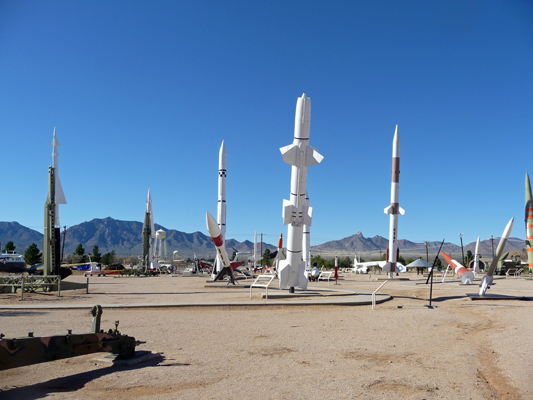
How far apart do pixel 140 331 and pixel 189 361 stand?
334 cm

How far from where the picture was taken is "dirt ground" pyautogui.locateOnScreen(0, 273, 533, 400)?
210 inches

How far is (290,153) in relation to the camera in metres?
18.1

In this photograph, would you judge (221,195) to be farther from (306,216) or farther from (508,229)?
(508,229)

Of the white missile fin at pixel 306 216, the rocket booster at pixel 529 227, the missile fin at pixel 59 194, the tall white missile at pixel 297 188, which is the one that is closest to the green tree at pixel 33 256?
the missile fin at pixel 59 194

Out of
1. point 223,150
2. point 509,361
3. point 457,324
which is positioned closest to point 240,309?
point 457,324

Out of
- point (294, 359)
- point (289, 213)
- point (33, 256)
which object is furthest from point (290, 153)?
point (33, 256)

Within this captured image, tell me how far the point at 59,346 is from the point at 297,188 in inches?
546

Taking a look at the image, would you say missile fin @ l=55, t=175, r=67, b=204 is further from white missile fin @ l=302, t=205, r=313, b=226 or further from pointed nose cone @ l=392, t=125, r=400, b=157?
pointed nose cone @ l=392, t=125, r=400, b=157

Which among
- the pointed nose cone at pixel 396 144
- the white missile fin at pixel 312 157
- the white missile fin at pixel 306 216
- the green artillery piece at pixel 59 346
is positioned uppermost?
the pointed nose cone at pixel 396 144

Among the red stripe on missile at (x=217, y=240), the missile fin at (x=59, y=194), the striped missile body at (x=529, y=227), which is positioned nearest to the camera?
the missile fin at (x=59, y=194)

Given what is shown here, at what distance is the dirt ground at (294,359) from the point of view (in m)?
5.33

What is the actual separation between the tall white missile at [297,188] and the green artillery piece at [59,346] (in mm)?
12260

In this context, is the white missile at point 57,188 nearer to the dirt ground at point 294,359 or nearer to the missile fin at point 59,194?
the missile fin at point 59,194

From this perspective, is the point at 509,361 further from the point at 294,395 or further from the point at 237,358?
the point at 237,358
